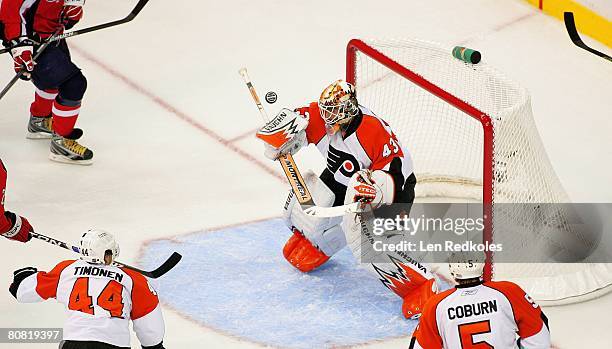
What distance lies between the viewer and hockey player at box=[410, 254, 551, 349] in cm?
374

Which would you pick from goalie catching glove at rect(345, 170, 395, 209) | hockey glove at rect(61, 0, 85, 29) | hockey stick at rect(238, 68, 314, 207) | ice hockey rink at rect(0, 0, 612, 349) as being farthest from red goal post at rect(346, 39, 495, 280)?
hockey glove at rect(61, 0, 85, 29)

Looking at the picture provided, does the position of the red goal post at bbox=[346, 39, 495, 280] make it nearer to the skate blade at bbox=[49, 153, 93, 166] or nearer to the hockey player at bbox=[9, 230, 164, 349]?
the hockey player at bbox=[9, 230, 164, 349]

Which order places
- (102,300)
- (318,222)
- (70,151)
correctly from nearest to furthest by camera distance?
(102,300)
(318,222)
(70,151)

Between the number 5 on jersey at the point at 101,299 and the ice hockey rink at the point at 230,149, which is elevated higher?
the number 5 on jersey at the point at 101,299

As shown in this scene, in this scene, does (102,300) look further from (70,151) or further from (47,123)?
(47,123)

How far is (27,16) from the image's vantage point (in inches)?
225

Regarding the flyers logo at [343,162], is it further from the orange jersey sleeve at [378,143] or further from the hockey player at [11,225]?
the hockey player at [11,225]

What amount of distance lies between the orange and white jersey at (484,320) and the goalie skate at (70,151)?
2584mm

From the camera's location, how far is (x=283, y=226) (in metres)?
5.45

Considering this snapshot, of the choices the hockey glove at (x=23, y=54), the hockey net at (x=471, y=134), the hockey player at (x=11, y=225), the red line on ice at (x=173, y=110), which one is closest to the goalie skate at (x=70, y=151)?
the hockey glove at (x=23, y=54)

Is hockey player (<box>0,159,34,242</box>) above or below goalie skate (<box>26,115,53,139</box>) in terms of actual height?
above

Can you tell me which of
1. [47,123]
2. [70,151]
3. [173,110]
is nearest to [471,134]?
[173,110]

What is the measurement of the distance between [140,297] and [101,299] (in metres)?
0.13

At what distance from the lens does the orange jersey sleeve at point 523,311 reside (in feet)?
12.3
